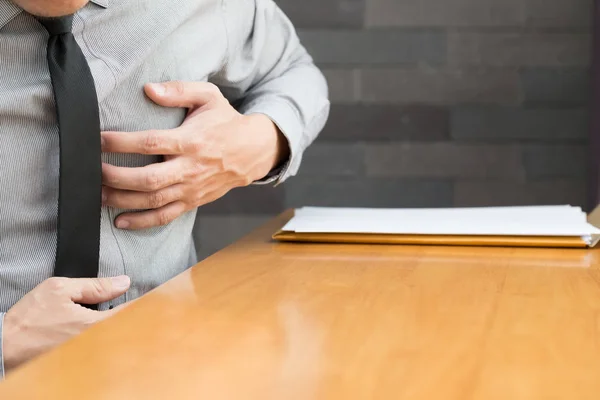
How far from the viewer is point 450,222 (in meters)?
1.15

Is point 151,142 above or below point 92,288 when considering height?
above

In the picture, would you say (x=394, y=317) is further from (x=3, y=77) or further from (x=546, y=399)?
(x=3, y=77)

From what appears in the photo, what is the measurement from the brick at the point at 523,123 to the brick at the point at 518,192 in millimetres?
116

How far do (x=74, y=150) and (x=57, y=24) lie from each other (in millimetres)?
142

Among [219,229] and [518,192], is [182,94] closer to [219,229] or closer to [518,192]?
[219,229]

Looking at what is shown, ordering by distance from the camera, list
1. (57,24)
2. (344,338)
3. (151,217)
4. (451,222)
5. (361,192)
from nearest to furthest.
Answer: (344,338) → (57,24) → (151,217) → (451,222) → (361,192)

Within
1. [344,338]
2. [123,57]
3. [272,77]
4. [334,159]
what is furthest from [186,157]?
[334,159]

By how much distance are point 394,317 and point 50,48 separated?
492 millimetres

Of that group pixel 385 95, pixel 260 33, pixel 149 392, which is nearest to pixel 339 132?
pixel 385 95

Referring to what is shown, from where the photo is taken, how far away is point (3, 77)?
35.6 inches

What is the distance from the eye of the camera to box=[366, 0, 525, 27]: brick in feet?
6.74

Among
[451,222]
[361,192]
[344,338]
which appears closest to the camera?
[344,338]

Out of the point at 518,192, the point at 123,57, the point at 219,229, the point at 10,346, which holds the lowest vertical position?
the point at 219,229

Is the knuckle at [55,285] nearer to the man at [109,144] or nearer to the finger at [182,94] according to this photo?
the man at [109,144]
